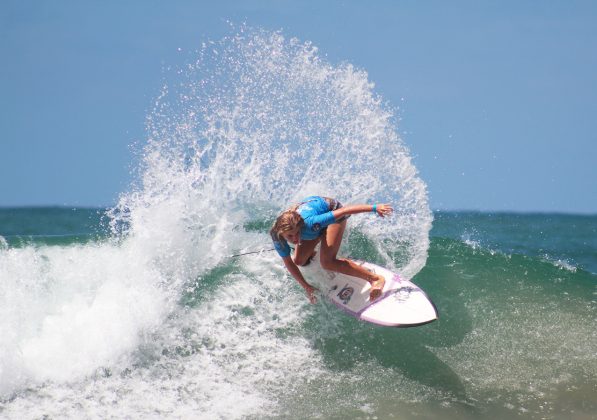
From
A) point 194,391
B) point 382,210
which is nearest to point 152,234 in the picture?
point 194,391

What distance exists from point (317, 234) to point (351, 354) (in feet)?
4.07

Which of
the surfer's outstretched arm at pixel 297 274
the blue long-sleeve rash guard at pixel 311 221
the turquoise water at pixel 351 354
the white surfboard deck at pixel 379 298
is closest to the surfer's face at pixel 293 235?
the blue long-sleeve rash guard at pixel 311 221

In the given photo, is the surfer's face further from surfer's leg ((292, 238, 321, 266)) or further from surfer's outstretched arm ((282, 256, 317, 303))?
surfer's leg ((292, 238, 321, 266))

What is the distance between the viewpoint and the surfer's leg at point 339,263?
20.9 feet

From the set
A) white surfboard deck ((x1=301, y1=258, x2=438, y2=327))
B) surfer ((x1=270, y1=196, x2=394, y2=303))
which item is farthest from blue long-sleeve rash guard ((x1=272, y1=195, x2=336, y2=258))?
white surfboard deck ((x1=301, y1=258, x2=438, y2=327))

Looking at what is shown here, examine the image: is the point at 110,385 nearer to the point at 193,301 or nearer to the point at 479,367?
the point at 193,301

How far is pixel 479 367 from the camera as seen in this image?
616 centimetres

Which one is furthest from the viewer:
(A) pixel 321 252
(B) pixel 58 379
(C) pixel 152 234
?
(C) pixel 152 234

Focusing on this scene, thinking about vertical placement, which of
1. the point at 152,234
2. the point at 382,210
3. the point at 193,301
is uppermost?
the point at 382,210

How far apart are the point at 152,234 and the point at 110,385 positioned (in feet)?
7.30

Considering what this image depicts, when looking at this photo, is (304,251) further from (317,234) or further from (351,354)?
(351,354)

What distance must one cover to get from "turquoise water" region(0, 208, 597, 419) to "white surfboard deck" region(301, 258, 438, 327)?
11.9 inches

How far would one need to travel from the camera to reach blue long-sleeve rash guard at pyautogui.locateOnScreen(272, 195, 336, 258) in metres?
5.99

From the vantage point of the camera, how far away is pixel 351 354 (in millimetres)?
6391
